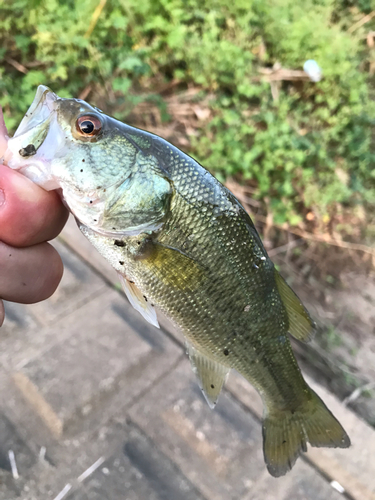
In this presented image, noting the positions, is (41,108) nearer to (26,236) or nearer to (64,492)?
(26,236)

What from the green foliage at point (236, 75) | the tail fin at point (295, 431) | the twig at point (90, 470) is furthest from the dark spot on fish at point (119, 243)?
the green foliage at point (236, 75)

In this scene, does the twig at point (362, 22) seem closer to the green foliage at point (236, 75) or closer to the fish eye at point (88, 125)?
the green foliage at point (236, 75)

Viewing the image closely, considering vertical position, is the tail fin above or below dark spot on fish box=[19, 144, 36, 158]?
below

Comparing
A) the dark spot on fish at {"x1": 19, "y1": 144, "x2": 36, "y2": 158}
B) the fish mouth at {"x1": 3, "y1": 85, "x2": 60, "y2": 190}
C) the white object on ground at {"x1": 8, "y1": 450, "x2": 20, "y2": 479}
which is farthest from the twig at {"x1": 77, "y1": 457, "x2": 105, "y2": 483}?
the dark spot on fish at {"x1": 19, "y1": 144, "x2": 36, "y2": 158}

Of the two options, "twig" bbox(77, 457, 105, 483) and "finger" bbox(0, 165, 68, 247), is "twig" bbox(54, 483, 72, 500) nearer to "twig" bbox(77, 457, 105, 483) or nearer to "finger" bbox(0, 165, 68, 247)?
"twig" bbox(77, 457, 105, 483)

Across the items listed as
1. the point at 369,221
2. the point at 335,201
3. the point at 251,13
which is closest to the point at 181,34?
the point at 251,13

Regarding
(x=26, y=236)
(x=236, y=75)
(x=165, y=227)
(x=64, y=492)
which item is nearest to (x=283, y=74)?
(x=236, y=75)
